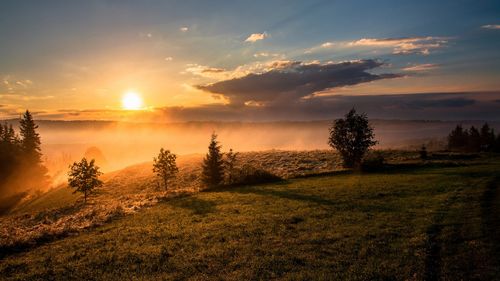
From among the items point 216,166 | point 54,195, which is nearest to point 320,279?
point 216,166

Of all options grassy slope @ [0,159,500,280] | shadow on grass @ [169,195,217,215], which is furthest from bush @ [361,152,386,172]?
shadow on grass @ [169,195,217,215]

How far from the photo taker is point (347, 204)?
1163 inches

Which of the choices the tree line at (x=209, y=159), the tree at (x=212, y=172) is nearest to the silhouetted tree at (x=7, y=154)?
the tree line at (x=209, y=159)

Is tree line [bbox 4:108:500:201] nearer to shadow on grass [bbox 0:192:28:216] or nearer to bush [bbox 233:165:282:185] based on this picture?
bush [bbox 233:165:282:185]

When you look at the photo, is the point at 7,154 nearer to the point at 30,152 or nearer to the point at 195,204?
the point at 30,152

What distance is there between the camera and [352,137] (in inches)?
2662

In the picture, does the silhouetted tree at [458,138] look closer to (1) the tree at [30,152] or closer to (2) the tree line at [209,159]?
(2) the tree line at [209,159]

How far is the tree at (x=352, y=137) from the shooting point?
66625 millimetres

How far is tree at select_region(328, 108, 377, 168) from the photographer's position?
66.6 metres

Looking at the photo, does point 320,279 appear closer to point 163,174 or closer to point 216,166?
point 216,166

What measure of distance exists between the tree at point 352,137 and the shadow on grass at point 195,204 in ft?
126

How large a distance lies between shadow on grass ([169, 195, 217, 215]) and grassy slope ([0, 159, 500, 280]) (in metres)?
0.42

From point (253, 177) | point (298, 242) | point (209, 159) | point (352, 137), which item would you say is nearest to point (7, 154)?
point (209, 159)

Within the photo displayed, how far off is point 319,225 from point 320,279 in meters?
8.59
